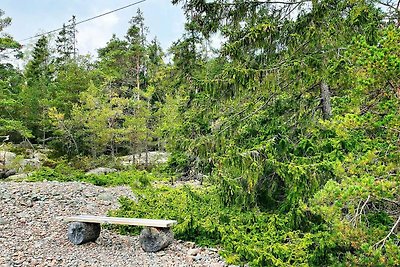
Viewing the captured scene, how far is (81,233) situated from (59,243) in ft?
1.14

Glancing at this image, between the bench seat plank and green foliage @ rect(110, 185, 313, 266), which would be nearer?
green foliage @ rect(110, 185, 313, 266)

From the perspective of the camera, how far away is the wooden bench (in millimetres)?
4395

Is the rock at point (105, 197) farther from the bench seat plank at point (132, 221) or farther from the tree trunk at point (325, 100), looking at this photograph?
the tree trunk at point (325, 100)

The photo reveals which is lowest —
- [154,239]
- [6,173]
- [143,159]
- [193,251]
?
[193,251]

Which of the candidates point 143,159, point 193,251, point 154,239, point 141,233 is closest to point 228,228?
point 193,251

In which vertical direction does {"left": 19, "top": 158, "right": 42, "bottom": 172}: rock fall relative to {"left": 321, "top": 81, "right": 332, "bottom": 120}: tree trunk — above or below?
below

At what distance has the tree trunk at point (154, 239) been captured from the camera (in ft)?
14.5

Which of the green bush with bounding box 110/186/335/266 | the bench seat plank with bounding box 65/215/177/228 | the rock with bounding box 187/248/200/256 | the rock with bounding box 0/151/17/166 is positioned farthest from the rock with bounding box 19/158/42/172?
the rock with bounding box 187/248/200/256

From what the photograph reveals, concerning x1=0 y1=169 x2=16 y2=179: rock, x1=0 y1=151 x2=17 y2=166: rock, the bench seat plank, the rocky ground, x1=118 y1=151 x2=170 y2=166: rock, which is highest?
x1=0 y1=151 x2=17 y2=166: rock

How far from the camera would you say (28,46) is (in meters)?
25.2

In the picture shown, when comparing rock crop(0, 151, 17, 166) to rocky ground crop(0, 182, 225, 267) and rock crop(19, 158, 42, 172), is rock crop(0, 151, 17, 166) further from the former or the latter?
rocky ground crop(0, 182, 225, 267)

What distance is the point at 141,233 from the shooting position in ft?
15.1

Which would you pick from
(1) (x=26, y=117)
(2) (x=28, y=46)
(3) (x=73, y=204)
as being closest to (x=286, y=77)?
(3) (x=73, y=204)

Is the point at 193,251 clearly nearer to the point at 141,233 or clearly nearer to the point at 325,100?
the point at 141,233
